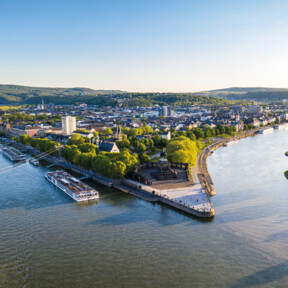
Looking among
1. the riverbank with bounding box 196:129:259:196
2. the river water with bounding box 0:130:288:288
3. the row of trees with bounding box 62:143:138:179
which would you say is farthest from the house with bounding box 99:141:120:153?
the riverbank with bounding box 196:129:259:196

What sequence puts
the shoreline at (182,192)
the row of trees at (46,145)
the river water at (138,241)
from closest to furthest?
1. the river water at (138,241)
2. the shoreline at (182,192)
3. the row of trees at (46,145)

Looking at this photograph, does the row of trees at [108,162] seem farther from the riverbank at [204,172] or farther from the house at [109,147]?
the riverbank at [204,172]

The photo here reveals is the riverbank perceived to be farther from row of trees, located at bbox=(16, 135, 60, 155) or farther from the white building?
the white building

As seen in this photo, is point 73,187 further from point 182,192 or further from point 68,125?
point 68,125

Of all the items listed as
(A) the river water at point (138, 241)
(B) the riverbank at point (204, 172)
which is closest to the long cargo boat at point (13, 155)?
(A) the river water at point (138, 241)

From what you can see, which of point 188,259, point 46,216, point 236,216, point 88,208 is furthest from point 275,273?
point 46,216

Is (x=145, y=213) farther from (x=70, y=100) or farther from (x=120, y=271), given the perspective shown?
(x=70, y=100)

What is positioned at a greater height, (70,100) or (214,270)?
(70,100)
